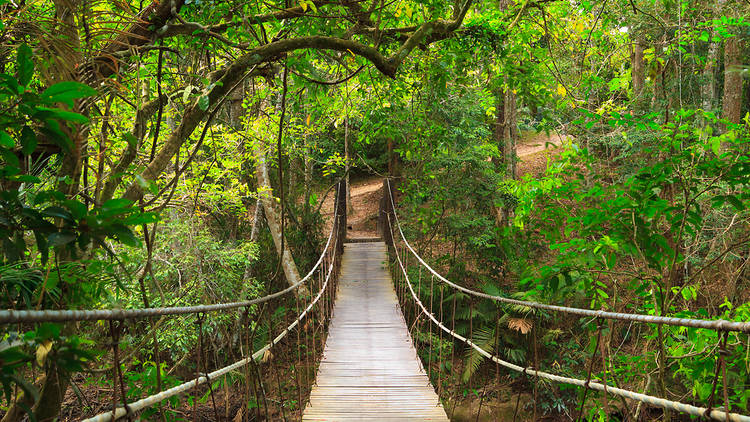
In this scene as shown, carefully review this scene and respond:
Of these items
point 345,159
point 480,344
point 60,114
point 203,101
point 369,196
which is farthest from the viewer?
point 369,196

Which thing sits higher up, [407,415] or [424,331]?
[407,415]

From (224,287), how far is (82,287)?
146 inches

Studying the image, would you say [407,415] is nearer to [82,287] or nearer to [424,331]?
[82,287]

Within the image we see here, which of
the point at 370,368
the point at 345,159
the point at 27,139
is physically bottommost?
the point at 370,368

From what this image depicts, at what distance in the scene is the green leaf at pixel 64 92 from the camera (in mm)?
656

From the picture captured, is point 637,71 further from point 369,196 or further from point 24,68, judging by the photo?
point 24,68

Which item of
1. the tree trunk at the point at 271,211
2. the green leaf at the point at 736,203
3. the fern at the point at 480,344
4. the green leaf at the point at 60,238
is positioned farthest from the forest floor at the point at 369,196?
the green leaf at the point at 60,238

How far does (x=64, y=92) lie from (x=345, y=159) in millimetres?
5461

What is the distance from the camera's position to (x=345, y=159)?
20.1 ft

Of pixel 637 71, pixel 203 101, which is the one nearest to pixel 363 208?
pixel 637 71

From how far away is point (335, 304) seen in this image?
214 inches

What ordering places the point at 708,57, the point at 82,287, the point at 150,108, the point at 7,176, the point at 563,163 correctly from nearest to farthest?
the point at 7,176 → the point at 82,287 → the point at 150,108 → the point at 563,163 → the point at 708,57

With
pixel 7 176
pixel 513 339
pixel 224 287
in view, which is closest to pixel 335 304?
pixel 224 287

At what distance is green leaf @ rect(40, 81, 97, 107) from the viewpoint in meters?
0.66
